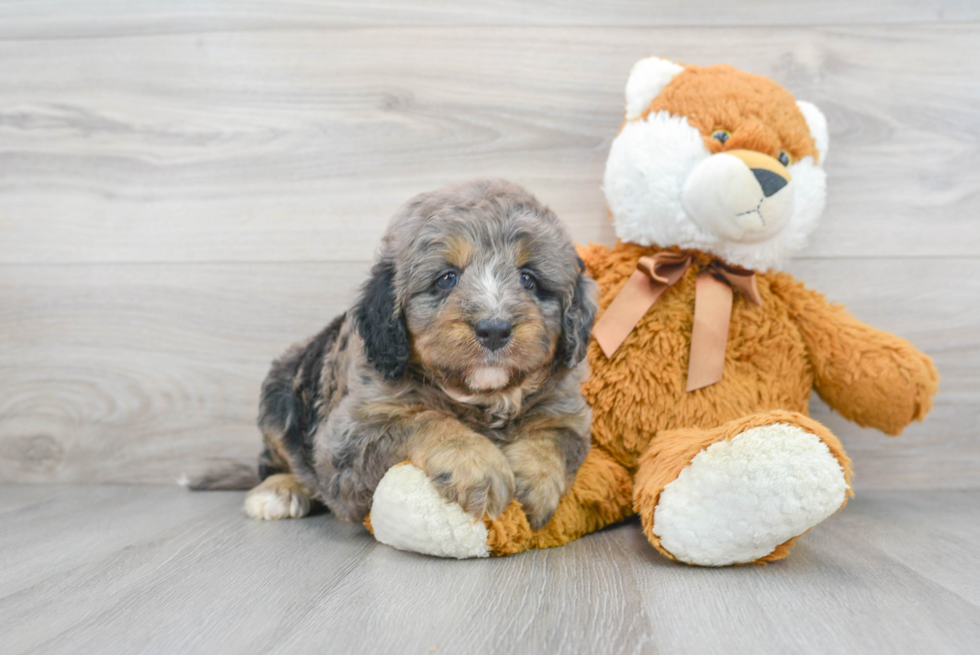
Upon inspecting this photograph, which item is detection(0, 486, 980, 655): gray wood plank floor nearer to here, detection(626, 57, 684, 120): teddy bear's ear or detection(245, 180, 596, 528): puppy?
detection(245, 180, 596, 528): puppy

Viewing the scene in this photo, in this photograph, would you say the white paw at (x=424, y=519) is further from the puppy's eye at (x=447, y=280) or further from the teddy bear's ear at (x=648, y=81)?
the teddy bear's ear at (x=648, y=81)

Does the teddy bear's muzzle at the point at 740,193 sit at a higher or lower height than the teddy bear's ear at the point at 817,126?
lower

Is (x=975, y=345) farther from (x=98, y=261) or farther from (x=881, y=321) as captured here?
(x=98, y=261)

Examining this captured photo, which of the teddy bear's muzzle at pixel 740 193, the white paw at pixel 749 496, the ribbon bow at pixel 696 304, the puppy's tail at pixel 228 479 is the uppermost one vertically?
the teddy bear's muzzle at pixel 740 193

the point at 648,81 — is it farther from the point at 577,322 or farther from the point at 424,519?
the point at 424,519

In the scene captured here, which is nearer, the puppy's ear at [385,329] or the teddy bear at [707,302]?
the puppy's ear at [385,329]

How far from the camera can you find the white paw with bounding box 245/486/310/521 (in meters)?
2.11

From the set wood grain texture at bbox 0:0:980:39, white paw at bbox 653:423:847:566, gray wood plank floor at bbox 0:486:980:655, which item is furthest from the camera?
wood grain texture at bbox 0:0:980:39

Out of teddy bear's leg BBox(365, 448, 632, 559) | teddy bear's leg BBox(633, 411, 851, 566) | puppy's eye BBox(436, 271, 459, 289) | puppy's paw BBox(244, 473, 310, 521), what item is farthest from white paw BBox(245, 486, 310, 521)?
teddy bear's leg BBox(633, 411, 851, 566)

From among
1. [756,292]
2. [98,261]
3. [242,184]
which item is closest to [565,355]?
[756,292]

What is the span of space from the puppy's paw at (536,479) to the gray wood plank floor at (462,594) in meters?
0.11

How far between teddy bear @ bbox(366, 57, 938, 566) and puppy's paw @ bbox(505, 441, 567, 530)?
9 cm

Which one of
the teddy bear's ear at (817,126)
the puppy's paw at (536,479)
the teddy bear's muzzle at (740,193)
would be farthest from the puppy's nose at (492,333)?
the teddy bear's ear at (817,126)

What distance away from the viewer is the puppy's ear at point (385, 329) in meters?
1.66
